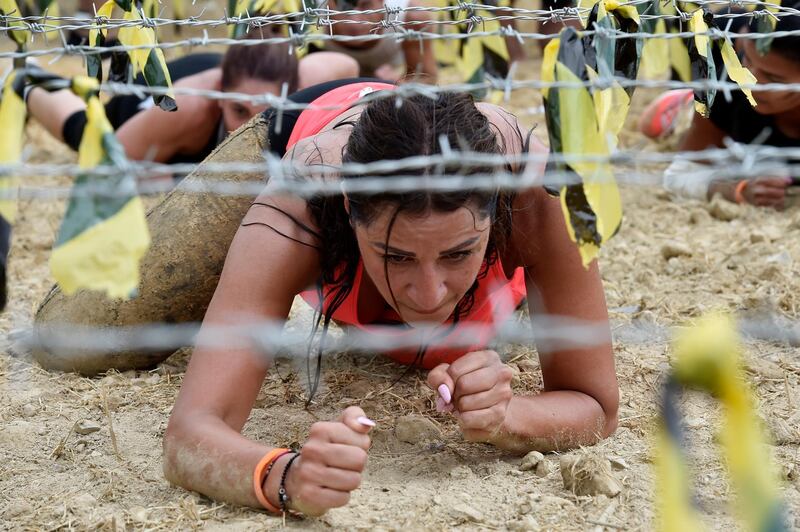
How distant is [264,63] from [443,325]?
1.90m


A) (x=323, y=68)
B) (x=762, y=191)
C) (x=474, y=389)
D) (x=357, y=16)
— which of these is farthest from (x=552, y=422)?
(x=357, y=16)

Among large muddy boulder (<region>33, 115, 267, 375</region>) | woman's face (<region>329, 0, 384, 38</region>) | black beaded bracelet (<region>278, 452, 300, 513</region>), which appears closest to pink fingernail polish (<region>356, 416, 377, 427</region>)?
black beaded bracelet (<region>278, 452, 300, 513</region>)

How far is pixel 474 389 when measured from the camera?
5.57 ft

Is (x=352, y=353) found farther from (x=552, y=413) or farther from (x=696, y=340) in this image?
(x=696, y=340)

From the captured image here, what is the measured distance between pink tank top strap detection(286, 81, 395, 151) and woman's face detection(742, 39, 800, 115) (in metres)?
1.49

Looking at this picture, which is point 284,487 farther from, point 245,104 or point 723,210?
point 723,210

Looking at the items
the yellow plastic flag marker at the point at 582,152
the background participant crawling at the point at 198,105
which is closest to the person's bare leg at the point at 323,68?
the background participant crawling at the point at 198,105

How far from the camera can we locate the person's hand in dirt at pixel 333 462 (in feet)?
5.11

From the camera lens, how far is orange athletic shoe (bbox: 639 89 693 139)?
4.33 m

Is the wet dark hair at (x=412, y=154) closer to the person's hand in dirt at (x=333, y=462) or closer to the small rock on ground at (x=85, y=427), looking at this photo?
the person's hand in dirt at (x=333, y=462)

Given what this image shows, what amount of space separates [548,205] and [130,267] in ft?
2.98

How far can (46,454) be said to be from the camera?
6.73 feet

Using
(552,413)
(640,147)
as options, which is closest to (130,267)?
(552,413)

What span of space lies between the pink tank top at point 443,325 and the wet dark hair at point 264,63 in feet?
4.64
